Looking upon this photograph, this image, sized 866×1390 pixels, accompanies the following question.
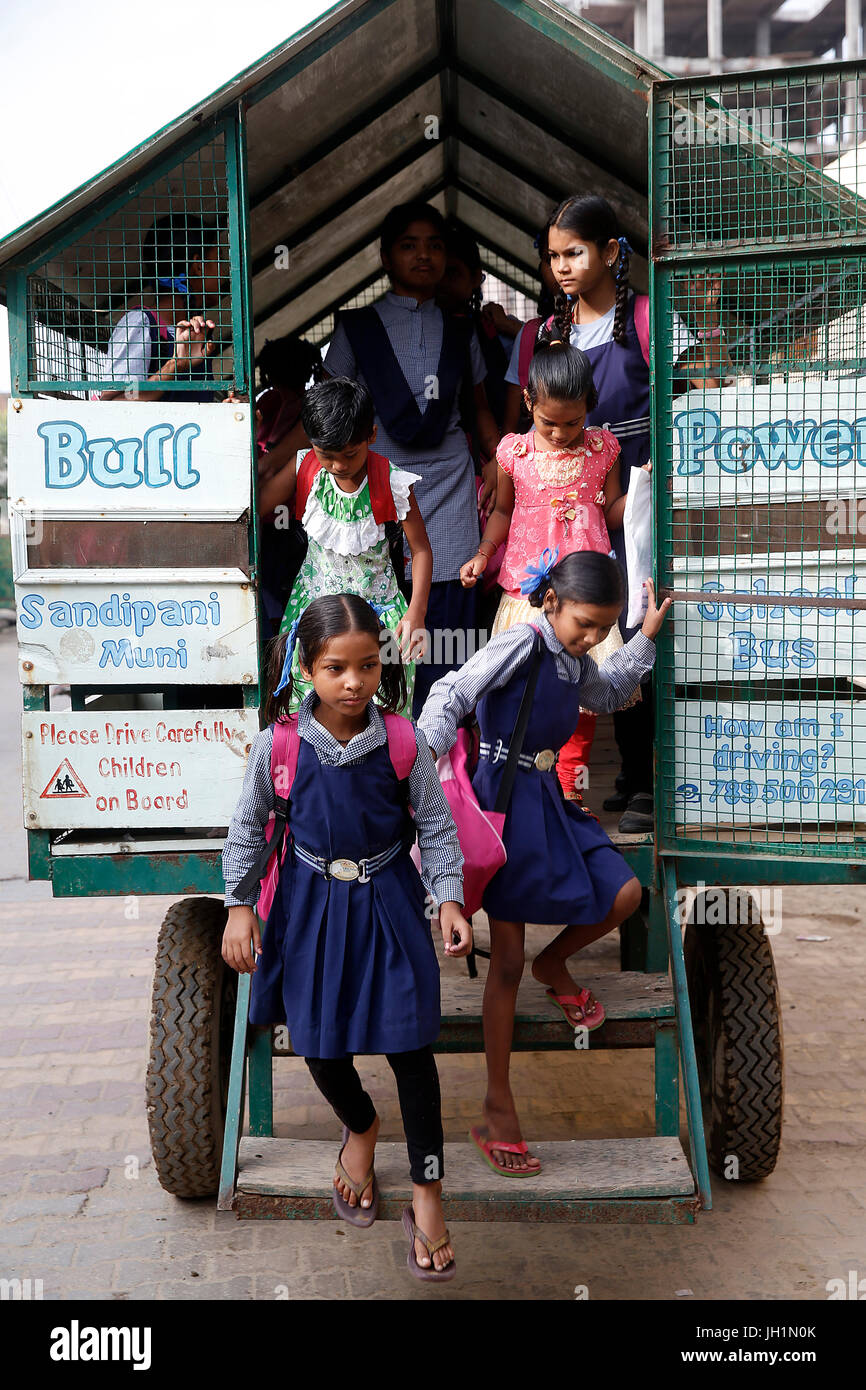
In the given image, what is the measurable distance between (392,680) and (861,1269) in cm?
211

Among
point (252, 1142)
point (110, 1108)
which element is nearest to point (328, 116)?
point (252, 1142)

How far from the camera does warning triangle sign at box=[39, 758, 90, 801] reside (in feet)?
12.2

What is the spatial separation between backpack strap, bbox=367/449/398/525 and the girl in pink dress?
11.2 inches

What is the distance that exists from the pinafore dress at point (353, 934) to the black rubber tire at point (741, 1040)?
1.34 metres

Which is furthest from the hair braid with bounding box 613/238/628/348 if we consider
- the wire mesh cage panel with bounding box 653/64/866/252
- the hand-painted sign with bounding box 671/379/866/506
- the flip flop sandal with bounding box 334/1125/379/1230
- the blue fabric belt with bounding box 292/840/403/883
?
the flip flop sandal with bounding box 334/1125/379/1230

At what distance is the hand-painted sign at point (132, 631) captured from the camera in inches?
144

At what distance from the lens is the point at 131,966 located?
6621mm

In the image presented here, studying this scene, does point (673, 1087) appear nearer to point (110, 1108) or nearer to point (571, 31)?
point (110, 1108)

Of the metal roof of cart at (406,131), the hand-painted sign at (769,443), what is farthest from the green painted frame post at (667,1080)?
the metal roof of cart at (406,131)

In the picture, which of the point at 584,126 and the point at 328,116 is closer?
the point at 328,116

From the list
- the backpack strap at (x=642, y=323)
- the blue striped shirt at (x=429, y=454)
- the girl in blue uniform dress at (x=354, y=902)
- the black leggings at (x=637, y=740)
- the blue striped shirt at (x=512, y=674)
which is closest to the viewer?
the girl in blue uniform dress at (x=354, y=902)

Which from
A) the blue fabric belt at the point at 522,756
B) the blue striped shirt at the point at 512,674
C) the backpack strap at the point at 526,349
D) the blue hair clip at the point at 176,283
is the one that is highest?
the blue hair clip at the point at 176,283

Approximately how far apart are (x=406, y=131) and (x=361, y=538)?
2.21 m

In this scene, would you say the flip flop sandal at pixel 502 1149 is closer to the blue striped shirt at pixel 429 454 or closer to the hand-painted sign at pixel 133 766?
the hand-painted sign at pixel 133 766
